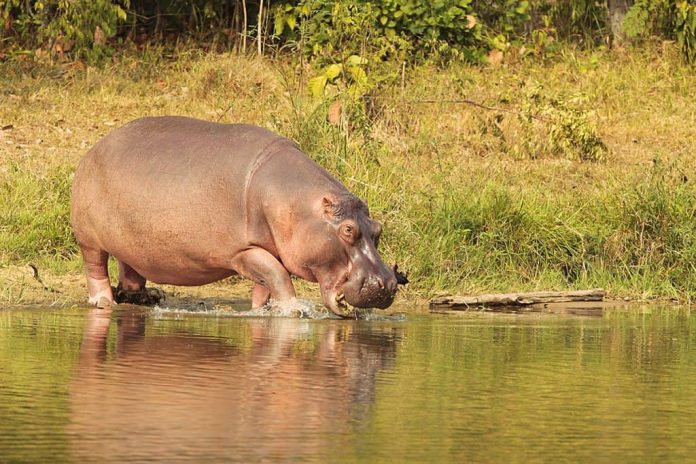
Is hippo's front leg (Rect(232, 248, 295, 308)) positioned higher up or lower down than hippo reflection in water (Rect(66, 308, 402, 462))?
higher up

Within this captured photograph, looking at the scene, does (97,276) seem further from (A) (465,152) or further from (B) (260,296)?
(A) (465,152)

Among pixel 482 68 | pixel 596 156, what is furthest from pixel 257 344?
pixel 482 68

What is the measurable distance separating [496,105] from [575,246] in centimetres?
368

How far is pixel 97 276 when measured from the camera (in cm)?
977

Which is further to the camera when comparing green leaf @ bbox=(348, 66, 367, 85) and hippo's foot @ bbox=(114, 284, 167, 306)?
green leaf @ bbox=(348, 66, 367, 85)

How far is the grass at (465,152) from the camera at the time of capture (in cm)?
1093

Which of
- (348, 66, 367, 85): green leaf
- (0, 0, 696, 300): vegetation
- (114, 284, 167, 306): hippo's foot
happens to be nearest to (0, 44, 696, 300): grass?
(0, 0, 696, 300): vegetation

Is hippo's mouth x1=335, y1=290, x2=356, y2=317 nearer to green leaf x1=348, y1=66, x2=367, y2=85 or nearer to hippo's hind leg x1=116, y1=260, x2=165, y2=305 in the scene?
hippo's hind leg x1=116, y1=260, x2=165, y2=305

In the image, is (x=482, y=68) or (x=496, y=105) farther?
(x=482, y=68)

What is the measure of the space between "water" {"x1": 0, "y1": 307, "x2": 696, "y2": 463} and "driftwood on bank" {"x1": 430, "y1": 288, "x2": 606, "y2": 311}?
0.89 metres

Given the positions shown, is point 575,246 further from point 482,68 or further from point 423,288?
point 482,68

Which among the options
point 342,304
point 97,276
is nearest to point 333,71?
point 97,276

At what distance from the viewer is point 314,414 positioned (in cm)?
548

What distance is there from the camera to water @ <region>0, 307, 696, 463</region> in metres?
4.95
